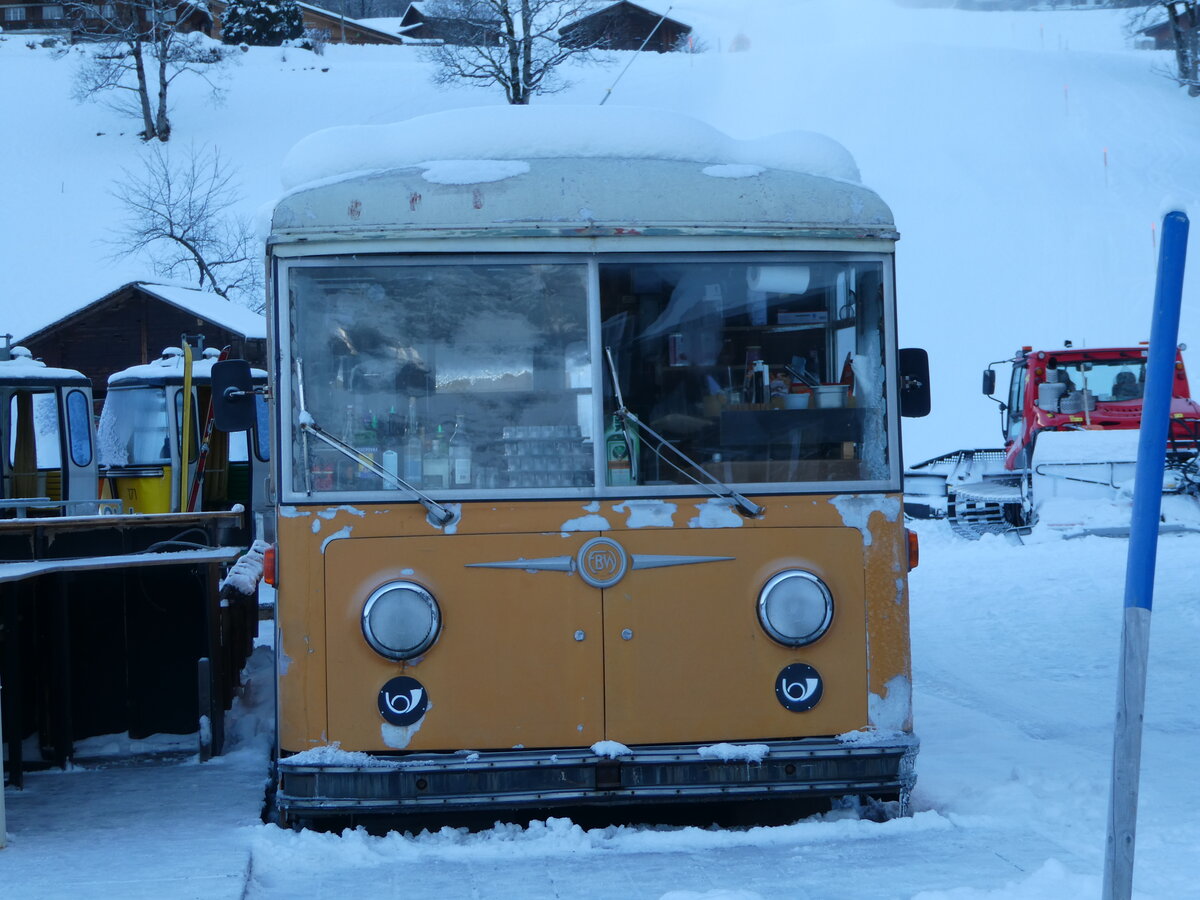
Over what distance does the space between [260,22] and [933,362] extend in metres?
51.0

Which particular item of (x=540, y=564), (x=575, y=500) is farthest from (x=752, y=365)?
(x=540, y=564)

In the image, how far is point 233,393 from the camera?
5.81 m

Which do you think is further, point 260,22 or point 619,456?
point 260,22

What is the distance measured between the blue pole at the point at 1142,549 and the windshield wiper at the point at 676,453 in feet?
7.00

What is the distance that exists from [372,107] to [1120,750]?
57988mm

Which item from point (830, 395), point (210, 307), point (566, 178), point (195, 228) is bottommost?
point (830, 395)

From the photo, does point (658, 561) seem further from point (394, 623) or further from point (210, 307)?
point (210, 307)

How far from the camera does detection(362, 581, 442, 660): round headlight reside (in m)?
5.36

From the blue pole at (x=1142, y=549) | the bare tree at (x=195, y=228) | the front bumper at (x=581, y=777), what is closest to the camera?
the blue pole at (x=1142, y=549)

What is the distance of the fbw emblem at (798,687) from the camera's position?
18.2ft

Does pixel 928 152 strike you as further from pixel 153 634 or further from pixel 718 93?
pixel 153 634

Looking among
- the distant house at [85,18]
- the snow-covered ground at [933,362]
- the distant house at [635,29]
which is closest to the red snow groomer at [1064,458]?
the snow-covered ground at [933,362]

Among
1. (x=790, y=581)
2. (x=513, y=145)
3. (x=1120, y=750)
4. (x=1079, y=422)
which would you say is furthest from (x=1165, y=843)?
(x=1079, y=422)

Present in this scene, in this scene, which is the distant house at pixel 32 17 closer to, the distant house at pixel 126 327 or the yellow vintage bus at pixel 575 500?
the distant house at pixel 126 327
